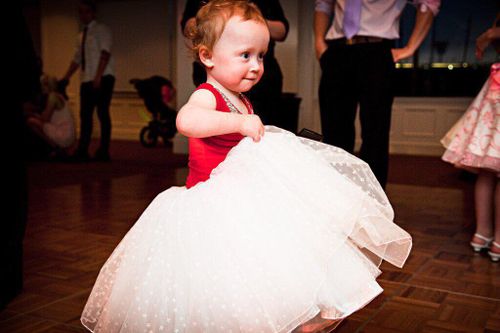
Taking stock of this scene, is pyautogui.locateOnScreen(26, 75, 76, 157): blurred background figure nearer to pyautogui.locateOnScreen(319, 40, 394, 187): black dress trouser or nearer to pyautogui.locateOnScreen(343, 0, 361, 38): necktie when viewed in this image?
pyautogui.locateOnScreen(319, 40, 394, 187): black dress trouser

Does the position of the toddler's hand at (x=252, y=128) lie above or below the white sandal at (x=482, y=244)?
above

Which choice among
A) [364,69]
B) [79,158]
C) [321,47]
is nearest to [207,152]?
[364,69]

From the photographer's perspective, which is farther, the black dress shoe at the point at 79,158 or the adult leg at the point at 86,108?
the black dress shoe at the point at 79,158

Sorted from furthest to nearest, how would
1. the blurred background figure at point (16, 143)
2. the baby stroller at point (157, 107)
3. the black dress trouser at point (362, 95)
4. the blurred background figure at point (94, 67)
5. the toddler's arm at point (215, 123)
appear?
the baby stroller at point (157, 107), the blurred background figure at point (94, 67), the black dress trouser at point (362, 95), the blurred background figure at point (16, 143), the toddler's arm at point (215, 123)

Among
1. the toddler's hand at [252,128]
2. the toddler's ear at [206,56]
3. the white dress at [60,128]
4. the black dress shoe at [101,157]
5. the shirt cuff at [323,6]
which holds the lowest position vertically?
the black dress shoe at [101,157]

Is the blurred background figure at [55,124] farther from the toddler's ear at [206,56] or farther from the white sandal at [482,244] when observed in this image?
the toddler's ear at [206,56]

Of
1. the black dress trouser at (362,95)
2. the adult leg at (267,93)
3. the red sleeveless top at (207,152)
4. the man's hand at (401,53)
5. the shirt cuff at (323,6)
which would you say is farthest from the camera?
the shirt cuff at (323,6)

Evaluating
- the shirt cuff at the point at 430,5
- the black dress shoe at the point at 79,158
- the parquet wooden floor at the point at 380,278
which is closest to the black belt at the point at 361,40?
the shirt cuff at the point at 430,5

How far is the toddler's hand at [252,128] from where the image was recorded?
1.22 meters

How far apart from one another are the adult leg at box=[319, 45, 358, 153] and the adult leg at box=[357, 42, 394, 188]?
0.18ft

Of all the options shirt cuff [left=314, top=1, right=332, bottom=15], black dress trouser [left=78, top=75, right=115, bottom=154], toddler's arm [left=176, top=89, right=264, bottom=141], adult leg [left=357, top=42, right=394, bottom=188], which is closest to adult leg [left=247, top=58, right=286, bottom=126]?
adult leg [left=357, top=42, right=394, bottom=188]

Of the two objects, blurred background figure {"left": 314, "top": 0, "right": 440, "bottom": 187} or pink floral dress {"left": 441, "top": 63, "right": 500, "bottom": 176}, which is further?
blurred background figure {"left": 314, "top": 0, "right": 440, "bottom": 187}

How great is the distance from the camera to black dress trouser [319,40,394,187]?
244 centimetres

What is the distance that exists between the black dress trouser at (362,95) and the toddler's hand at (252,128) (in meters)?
1.31
